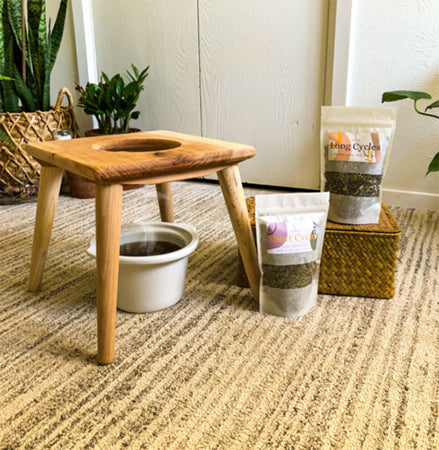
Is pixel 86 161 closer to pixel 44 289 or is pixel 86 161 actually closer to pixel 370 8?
pixel 44 289

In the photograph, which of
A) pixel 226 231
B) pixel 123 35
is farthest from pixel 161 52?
pixel 226 231

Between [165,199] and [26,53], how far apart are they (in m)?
0.94

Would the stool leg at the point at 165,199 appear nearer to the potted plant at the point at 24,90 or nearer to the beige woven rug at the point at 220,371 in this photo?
the beige woven rug at the point at 220,371

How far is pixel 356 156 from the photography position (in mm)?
856

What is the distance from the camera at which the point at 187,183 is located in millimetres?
1871

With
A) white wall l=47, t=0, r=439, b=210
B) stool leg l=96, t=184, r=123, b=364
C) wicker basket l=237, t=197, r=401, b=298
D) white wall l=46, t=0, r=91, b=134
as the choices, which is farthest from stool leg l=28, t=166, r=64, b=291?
white wall l=46, t=0, r=91, b=134

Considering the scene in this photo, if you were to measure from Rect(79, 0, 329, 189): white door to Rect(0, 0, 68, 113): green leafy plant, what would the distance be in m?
0.31

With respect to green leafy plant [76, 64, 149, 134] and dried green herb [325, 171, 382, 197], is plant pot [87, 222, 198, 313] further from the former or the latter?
green leafy plant [76, 64, 149, 134]

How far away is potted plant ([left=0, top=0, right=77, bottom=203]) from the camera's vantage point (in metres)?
1.49

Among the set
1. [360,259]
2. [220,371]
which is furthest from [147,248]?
[360,259]

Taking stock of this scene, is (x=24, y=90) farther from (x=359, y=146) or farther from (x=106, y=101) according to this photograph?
(x=359, y=146)

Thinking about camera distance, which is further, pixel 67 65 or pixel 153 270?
pixel 67 65

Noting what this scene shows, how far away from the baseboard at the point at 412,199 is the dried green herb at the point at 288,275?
813 millimetres

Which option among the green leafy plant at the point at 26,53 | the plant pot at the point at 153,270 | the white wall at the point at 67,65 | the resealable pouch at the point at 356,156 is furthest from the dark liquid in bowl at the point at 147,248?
the white wall at the point at 67,65
